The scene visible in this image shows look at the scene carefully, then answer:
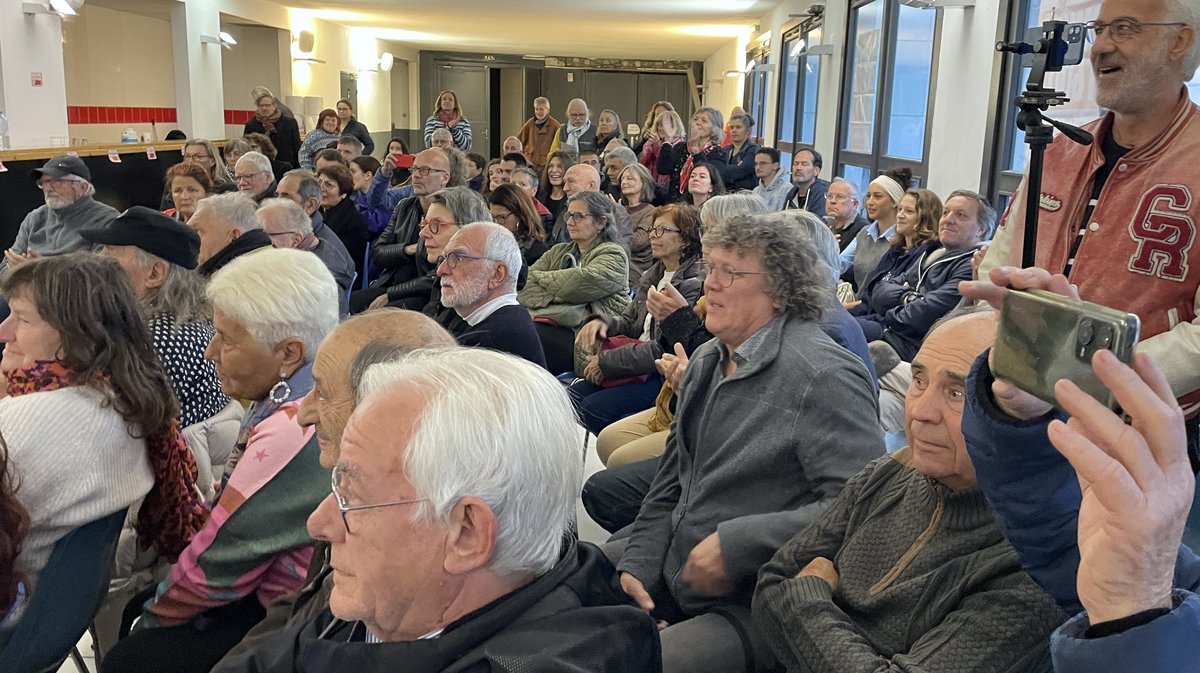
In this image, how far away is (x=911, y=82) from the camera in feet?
24.4

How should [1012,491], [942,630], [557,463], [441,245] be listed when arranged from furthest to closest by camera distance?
[441,245]
[942,630]
[557,463]
[1012,491]

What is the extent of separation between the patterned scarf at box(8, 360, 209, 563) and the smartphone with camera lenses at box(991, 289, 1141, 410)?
1.72 m

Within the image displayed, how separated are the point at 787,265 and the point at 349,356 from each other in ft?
3.50

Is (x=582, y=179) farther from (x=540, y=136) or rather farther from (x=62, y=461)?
(x=540, y=136)

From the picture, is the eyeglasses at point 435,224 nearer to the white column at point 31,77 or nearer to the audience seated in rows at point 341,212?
the audience seated in rows at point 341,212

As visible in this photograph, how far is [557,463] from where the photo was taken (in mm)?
1251

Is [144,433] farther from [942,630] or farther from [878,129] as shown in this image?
[878,129]

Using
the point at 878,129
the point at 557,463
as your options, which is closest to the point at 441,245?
the point at 557,463

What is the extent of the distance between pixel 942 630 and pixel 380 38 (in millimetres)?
20744

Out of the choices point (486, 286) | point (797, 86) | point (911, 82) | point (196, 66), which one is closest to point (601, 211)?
point (486, 286)

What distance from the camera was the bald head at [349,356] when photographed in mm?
1701

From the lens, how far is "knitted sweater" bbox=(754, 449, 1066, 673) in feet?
4.30

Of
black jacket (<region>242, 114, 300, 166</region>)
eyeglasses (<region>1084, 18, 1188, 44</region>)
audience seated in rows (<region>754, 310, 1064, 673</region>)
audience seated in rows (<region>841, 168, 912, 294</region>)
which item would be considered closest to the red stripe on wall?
black jacket (<region>242, 114, 300, 166</region>)

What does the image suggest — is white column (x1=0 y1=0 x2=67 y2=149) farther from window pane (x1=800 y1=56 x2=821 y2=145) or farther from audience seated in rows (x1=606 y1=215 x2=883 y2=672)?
audience seated in rows (x1=606 y1=215 x2=883 y2=672)
